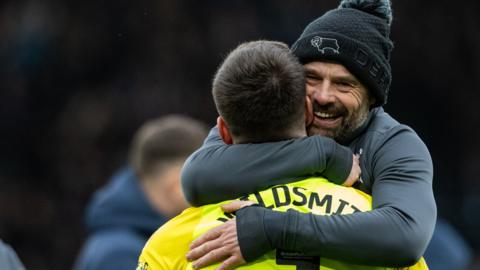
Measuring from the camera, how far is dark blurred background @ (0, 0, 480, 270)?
37.4 ft

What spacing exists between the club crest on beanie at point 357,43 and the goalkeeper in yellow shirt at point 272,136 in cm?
24

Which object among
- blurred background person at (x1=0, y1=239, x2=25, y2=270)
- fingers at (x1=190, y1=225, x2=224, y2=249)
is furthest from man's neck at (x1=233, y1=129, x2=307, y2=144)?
blurred background person at (x1=0, y1=239, x2=25, y2=270)

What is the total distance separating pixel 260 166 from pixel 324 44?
461 millimetres

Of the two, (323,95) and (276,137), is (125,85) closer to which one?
(323,95)

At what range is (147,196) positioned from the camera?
6406 millimetres

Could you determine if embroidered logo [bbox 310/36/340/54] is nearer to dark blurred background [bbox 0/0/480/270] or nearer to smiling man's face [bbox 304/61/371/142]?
smiling man's face [bbox 304/61/371/142]

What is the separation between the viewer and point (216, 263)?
3.30 metres

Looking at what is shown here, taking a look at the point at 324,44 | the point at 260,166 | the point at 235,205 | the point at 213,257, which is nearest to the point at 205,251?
the point at 213,257

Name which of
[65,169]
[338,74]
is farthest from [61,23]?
[338,74]

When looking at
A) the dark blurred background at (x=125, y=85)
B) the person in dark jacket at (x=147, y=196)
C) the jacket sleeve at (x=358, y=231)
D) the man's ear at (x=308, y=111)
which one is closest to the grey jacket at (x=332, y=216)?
the jacket sleeve at (x=358, y=231)

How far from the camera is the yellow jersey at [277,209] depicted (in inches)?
128

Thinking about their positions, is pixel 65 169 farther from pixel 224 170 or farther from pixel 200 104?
pixel 224 170

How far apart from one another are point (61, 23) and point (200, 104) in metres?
1.63

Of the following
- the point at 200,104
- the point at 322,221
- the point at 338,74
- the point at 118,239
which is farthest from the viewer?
the point at 200,104
